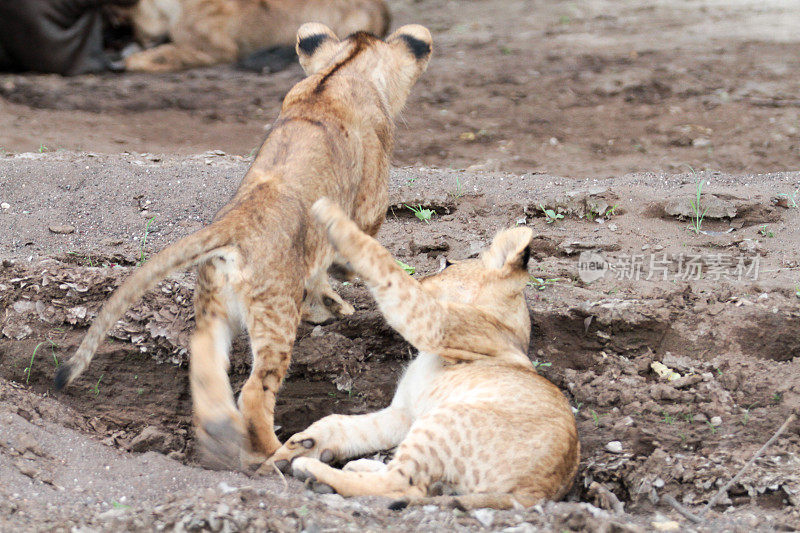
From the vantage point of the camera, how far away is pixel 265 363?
3752mm

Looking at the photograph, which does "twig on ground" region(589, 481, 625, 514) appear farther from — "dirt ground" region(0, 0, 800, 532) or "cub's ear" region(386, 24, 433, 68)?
"cub's ear" region(386, 24, 433, 68)

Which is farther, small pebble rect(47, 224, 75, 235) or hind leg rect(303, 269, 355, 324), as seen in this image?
small pebble rect(47, 224, 75, 235)

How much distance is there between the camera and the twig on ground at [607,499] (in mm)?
3686

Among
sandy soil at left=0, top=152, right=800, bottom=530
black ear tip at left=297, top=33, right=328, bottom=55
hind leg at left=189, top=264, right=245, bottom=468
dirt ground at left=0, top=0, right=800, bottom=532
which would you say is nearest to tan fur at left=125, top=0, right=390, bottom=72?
dirt ground at left=0, top=0, right=800, bottom=532

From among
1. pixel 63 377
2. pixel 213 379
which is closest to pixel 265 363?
pixel 213 379

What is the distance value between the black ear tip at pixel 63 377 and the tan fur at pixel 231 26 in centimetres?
841

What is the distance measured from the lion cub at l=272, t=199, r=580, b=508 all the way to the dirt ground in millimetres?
242

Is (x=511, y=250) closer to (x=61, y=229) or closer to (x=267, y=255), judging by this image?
(x=267, y=255)

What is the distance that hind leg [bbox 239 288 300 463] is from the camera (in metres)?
3.71

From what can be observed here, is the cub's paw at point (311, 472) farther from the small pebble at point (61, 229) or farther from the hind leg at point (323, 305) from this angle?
the small pebble at point (61, 229)

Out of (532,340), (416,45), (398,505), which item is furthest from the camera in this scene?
(416,45)

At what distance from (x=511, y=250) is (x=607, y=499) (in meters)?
1.35

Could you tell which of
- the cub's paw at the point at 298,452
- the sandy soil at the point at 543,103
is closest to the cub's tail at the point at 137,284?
the cub's paw at the point at 298,452

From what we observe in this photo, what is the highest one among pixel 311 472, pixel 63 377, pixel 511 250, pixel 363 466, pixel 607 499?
pixel 511 250
